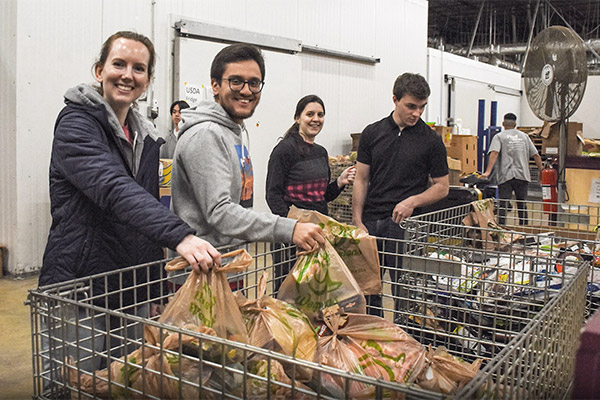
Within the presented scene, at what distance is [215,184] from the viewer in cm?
158

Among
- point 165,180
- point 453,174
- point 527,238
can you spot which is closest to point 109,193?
point 527,238

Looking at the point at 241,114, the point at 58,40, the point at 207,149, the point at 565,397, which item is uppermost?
the point at 58,40

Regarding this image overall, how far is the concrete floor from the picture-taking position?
290cm

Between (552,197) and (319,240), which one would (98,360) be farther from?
(552,197)

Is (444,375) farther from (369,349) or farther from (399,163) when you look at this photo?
(399,163)

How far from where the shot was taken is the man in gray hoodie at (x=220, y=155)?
1.54 meters

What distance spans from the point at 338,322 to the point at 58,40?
4494 millimetres

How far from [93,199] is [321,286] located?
56 cm

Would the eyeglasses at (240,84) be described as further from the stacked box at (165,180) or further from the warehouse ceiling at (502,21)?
the warehouse ceiling at (502,21)

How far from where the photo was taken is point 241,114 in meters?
1.74

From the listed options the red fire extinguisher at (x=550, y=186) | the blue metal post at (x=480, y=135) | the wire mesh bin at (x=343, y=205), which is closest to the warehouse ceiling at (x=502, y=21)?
the blue metal post at (x=480, y=135)

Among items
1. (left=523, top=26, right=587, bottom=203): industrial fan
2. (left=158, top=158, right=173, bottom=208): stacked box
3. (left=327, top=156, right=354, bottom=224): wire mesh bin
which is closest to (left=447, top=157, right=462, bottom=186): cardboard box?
(left=327, top=156, right=354, bottom=224): wire mesh bin

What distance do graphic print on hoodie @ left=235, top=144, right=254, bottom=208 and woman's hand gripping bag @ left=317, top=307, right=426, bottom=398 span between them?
2.13 ft

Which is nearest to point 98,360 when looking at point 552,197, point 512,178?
point 552,197
